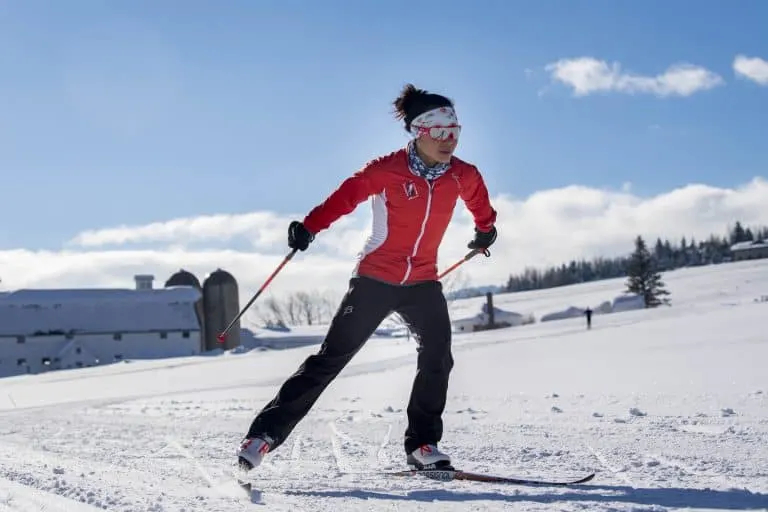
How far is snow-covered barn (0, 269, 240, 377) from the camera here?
144 feet

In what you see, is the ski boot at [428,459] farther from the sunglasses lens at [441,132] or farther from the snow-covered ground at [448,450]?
the sunglasses lens at [441,132]

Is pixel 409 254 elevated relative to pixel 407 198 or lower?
lower

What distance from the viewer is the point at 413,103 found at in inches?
158

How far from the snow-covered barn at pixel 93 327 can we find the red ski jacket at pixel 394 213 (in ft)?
140

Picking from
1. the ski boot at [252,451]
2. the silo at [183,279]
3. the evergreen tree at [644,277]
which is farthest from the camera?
the evergreen tree at [644,277]

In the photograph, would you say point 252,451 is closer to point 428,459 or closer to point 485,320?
point 428,459

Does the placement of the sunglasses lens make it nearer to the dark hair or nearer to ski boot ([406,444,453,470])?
the dark hair

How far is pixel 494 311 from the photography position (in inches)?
2943

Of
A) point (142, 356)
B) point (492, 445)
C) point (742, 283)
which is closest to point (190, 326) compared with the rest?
point (142, 356)

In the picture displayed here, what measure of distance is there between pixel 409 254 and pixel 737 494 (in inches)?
71.0

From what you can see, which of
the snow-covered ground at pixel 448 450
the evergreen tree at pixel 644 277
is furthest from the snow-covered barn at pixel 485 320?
the snow-covered ground at pixel 448 450

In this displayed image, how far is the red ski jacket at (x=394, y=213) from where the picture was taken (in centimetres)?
376

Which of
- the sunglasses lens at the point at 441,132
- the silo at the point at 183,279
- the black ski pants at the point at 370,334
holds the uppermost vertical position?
the silo at the point at 183,279

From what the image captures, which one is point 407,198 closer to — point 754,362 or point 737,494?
point 737,494
